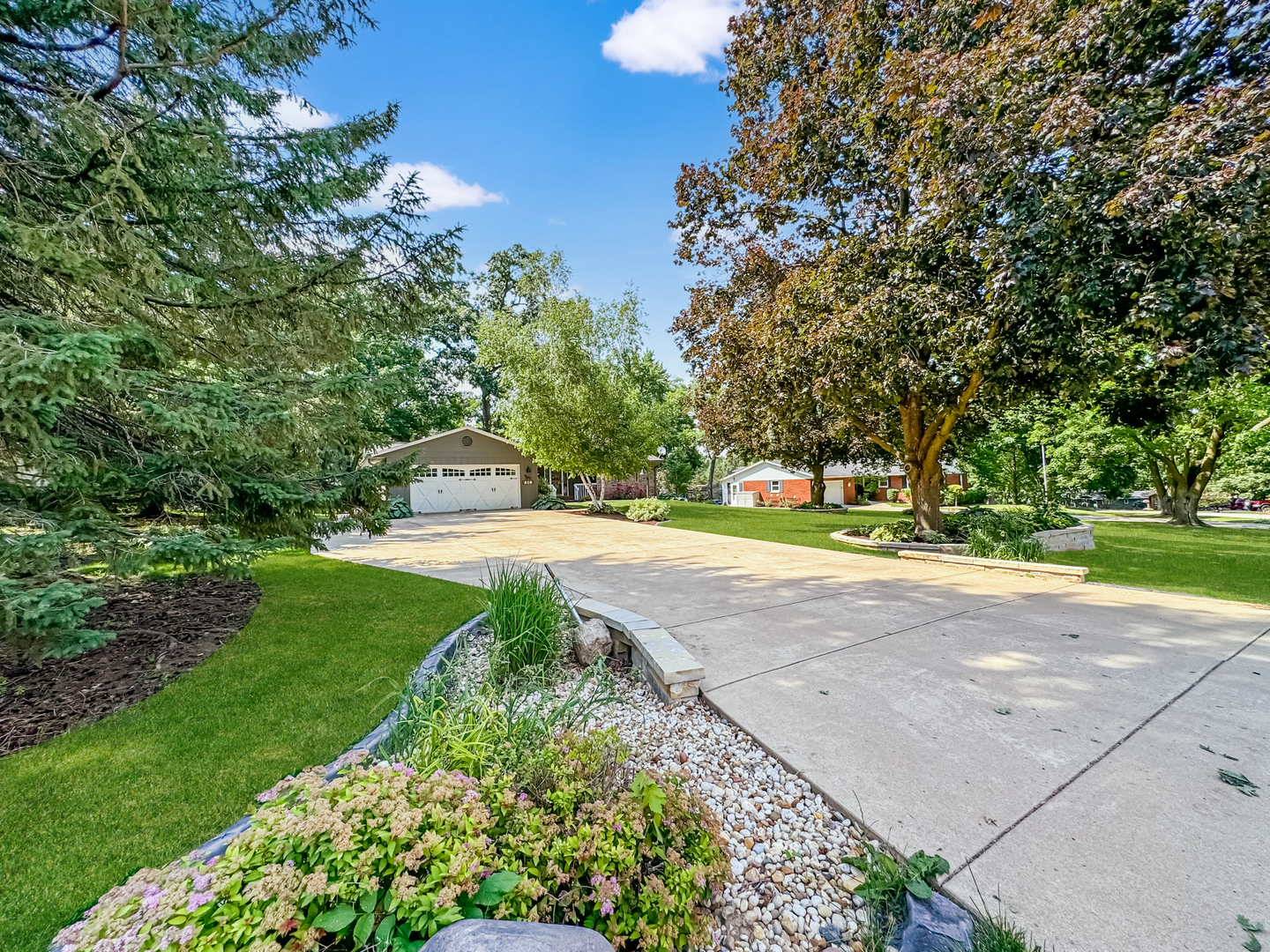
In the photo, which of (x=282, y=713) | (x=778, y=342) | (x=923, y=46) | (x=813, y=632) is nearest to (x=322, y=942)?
(x=282, y=713)

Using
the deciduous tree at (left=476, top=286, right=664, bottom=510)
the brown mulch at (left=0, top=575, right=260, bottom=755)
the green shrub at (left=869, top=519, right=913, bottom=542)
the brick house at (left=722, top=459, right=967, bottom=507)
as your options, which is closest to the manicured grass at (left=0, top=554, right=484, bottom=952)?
the brown mulch at (left=0, top=575, right=260, bottom=755)

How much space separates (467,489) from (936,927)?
69.4 feet

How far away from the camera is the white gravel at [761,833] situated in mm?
1668

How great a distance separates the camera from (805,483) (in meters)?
28.7

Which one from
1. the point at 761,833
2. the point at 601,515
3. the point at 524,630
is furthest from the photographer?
the point at 601,515

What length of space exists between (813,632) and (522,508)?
19.2 metres

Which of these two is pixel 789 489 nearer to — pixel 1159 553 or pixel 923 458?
pixel 923 458

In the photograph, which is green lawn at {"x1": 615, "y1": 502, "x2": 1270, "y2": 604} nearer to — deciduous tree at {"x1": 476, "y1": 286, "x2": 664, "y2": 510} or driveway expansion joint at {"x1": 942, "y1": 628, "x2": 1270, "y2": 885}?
driveway expansion joint at {"x1": 942, "y1": 628, "x2": 1270, "y2": 885}

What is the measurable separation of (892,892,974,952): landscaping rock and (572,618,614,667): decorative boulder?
255cm

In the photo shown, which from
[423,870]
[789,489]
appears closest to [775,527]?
[423,870]

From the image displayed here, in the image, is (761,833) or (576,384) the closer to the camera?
(761,833)

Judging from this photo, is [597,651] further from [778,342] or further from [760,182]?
[760,182]

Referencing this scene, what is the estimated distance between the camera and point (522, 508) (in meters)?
22.4

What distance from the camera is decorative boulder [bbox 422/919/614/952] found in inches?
46.1
